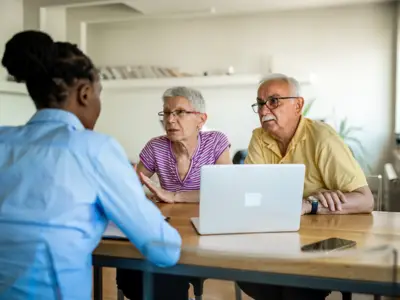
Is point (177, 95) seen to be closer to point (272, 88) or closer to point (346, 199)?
point (272, 88)

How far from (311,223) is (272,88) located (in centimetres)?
73

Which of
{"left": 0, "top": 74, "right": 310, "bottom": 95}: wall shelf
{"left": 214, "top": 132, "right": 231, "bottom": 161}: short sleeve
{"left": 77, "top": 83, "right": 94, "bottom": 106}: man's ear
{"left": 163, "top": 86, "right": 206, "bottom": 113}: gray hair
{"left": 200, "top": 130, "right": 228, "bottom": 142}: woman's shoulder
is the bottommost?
{"left": 214, "top": 132, "right": 231, "bottom": 161}: short sleeve

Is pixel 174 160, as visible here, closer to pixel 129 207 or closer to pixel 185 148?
pixel 185 148

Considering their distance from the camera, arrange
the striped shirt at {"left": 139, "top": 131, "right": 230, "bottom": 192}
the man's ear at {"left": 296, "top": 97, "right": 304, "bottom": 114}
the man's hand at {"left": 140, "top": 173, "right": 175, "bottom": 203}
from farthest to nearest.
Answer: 1. the striped shirt at {"left": 139, "top": 131, "right": 230, "bottom": 192}
2. the man's ear at {"left": 296, "top": 97, "right": 304, "bottom": 114}
3. the man's hand at {"left": 140, "top": 173, "right": 175, "bottom": 203}

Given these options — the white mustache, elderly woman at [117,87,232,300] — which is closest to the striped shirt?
elderly woman at [117,87,232,300]

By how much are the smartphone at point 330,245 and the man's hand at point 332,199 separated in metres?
0.39

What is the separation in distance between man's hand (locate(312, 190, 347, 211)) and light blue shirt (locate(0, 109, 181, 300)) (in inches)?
28.2

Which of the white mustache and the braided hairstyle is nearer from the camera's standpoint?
the braided hairstyle

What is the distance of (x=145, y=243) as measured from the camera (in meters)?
1.07

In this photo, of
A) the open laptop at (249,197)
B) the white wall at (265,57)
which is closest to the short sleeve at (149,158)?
the open laptop at (249,197)

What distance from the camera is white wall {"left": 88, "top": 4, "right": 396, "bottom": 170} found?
15.0 feet

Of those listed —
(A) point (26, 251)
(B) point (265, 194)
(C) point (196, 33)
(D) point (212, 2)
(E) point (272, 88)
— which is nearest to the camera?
(A) point (26, 251)

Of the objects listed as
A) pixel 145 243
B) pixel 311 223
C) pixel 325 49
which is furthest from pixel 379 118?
pixel 145 243

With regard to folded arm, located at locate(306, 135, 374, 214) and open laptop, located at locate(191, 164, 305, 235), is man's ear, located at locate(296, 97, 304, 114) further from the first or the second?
open laptop, located at locate(191, 164, 305, 235)
